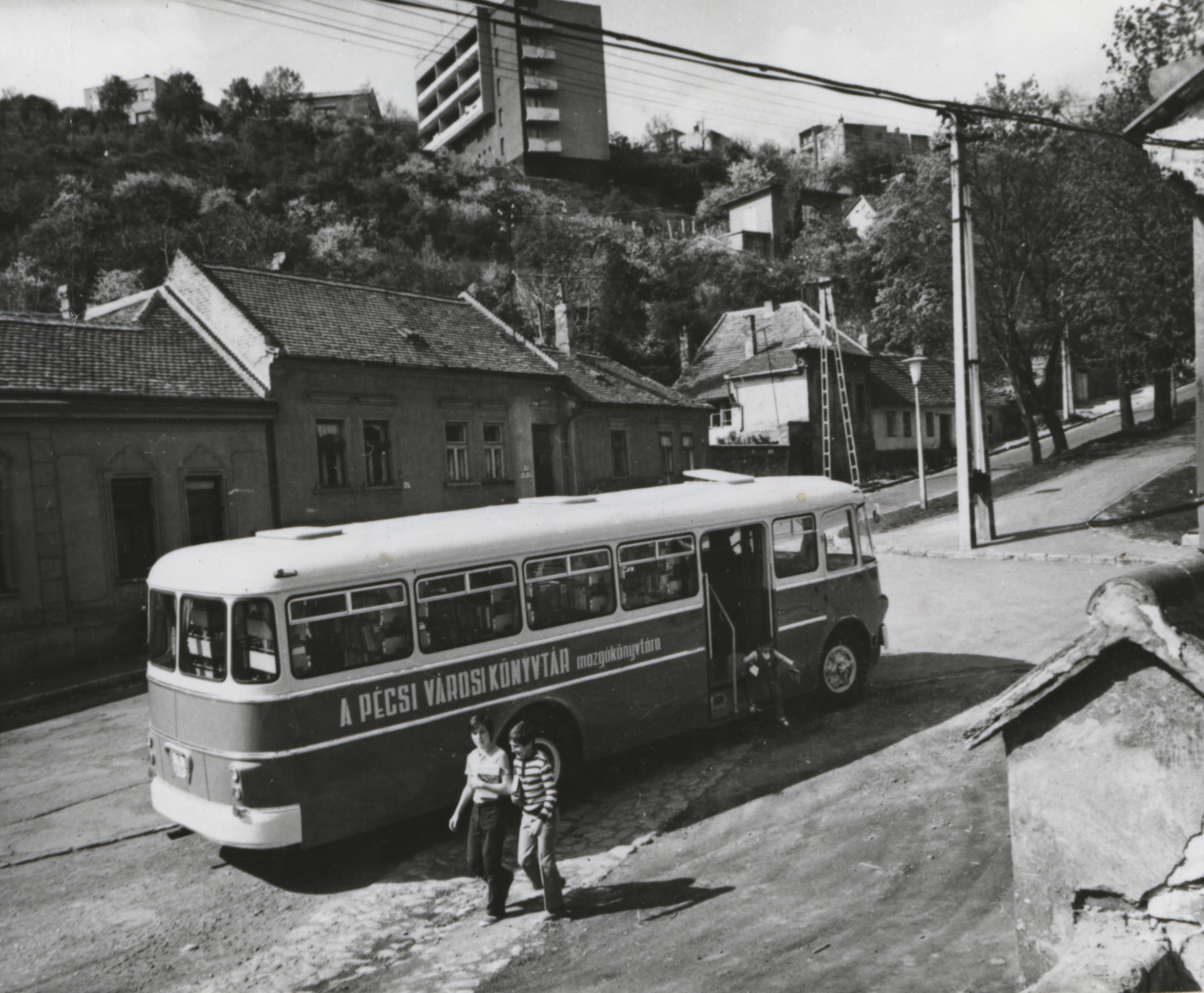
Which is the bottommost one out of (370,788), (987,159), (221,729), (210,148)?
(370,788)

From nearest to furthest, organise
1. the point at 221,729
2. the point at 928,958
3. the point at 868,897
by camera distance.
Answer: the point at 928,958, the point at 868,897, the point at 221,729

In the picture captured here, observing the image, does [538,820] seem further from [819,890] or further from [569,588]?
[569,588]

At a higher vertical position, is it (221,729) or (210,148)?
(210,148)

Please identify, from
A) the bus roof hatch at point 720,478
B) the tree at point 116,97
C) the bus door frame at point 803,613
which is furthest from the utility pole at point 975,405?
the tree at point 116,97

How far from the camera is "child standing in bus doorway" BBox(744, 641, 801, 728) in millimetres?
10047

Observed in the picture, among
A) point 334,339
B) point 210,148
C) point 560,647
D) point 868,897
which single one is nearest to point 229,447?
point 334,339

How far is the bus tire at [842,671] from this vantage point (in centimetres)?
1101

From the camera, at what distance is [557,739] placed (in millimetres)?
8555

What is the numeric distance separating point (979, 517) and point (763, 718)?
13559 millimetres

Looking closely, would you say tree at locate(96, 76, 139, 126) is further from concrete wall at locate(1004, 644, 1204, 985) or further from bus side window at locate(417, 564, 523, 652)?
concrete wall at locate(1004, 644, 1204, 985)

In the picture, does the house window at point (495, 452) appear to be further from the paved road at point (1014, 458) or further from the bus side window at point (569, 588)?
the bus side window at point (569, 588)

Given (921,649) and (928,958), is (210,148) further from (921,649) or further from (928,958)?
(928,958)

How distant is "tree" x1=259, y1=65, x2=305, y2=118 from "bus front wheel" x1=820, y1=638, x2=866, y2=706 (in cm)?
7223

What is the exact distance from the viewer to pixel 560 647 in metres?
8.56
